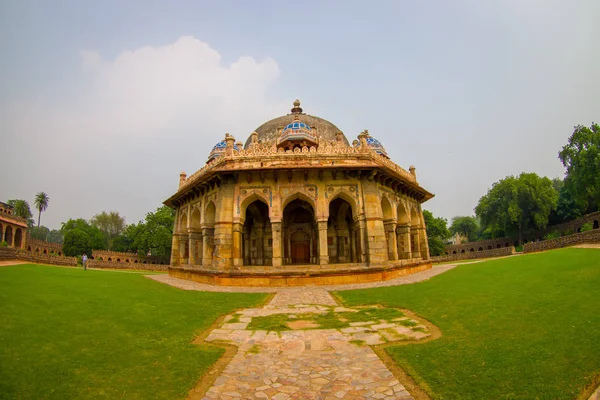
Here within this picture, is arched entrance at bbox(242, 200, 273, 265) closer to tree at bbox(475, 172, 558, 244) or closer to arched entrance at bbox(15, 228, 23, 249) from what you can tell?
tree at bbox(475, 172, 558, 244)

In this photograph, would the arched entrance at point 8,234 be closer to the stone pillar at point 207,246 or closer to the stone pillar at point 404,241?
the stone pillar at point 207,246

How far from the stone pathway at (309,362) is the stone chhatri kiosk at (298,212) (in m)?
7.45

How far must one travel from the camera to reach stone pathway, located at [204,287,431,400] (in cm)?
405

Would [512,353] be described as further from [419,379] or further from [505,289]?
[505,289]

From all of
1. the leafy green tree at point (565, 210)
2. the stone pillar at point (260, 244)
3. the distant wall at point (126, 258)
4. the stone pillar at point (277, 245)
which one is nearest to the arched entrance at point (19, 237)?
the distant wall at point (126, 258)

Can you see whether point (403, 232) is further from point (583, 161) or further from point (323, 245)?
point (583, 161)

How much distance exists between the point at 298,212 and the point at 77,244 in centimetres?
4346

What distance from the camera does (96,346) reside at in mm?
5094

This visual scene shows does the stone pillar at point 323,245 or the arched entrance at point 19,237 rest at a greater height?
the arched entrance at point 19,237

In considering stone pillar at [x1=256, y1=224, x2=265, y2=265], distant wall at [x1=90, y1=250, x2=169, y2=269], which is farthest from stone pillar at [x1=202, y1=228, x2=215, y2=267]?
distant wall at [x1=90, y1=250, x2=169, y2=269]

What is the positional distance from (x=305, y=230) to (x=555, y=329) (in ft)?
53.6

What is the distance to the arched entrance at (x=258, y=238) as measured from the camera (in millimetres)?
21281

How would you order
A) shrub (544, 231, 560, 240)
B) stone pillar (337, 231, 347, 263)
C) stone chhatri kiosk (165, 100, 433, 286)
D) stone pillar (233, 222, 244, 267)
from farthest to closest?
shrub (544, 231, 560, 240), stone pillar (337, 231, 347, 263), stone pillar (233, 222, 244, 267), stone chhatri kiosk (165, 100, 433, 286)

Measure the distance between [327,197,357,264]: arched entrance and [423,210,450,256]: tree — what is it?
3065 cm
